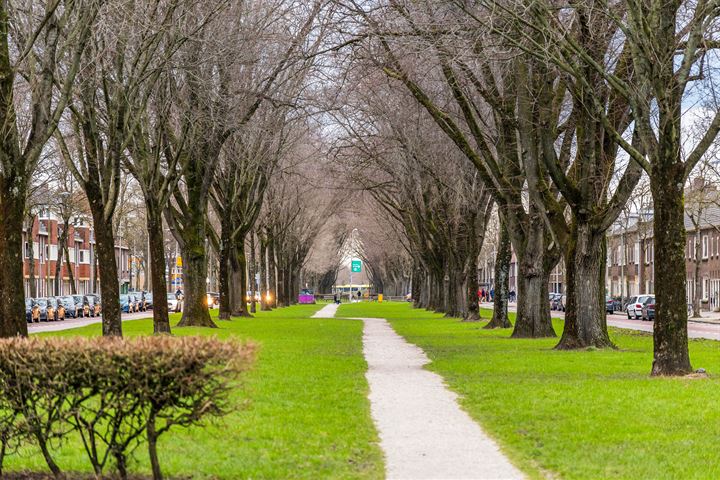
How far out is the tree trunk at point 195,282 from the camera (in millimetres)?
38938

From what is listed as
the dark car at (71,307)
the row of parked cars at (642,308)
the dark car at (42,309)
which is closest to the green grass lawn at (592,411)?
the row of parked cars at (642,308)

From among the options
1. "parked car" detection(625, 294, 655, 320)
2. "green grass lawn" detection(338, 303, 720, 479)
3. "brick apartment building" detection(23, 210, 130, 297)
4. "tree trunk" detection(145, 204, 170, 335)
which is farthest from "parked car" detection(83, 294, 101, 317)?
"green grass lawn" detection(338, 303, 720, 479)

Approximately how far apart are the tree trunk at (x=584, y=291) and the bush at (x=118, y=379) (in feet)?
57.2

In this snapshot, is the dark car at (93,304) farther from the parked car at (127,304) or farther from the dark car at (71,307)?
the parked car at (127,304)

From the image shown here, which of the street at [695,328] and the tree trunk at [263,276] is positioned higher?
the tree trunk at [263,276]

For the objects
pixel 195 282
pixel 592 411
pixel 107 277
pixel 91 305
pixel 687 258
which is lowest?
pixel 91 305

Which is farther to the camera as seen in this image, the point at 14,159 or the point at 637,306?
the point at 637,306

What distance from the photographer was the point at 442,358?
2419cm

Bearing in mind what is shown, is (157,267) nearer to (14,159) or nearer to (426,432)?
(14,159)

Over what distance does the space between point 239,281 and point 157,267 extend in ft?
70.0

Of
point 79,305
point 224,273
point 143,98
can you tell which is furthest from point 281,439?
point 79,305

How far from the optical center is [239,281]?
54312 mm

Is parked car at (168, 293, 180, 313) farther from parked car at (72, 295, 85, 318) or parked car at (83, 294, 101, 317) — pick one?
parked car at (72, 295, 85, 318)

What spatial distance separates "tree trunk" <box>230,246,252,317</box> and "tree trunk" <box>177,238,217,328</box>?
12.2 metres
